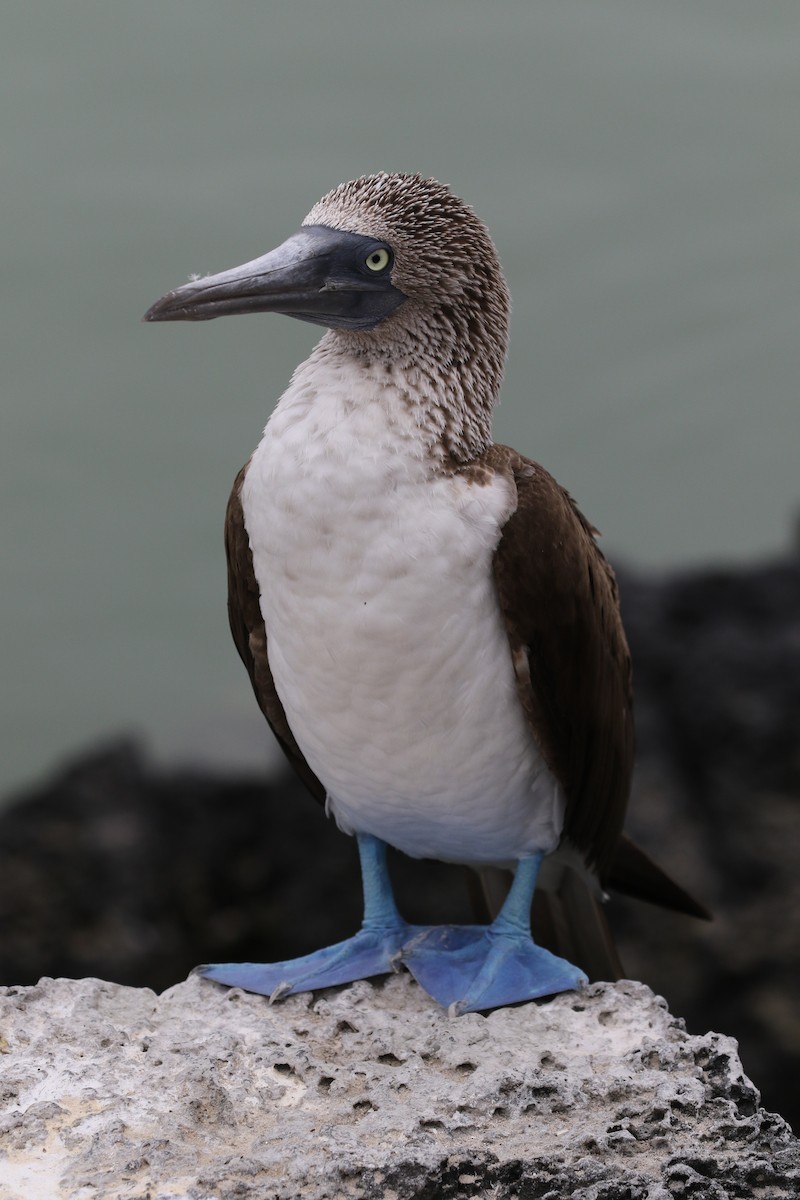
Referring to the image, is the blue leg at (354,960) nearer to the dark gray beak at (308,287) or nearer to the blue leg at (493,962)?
the blue leg at (493,962)

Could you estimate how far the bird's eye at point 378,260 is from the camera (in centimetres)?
270

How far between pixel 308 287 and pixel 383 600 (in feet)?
1.95

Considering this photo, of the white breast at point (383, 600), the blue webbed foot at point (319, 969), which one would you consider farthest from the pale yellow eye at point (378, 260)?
the blue webbed foot at point (319, 969)

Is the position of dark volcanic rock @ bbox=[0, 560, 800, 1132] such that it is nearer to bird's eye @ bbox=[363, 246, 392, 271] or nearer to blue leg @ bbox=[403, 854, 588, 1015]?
blue leg @ bbox=[403, 854, 588, 1015]

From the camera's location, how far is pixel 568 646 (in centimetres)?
291

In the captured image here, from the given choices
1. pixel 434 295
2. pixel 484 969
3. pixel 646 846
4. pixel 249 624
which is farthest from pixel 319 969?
pixel 646 846

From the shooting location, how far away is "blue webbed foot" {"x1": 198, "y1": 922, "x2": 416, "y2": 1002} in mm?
3023

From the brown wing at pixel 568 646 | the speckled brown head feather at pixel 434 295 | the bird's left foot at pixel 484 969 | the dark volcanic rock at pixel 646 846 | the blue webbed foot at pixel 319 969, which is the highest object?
the speckled brown head feather at pixel 434 295

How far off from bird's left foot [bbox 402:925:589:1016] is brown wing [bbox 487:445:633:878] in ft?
0.95

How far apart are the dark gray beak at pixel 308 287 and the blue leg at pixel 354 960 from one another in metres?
1.26

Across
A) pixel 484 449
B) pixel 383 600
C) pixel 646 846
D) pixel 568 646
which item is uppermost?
pixel 484 449

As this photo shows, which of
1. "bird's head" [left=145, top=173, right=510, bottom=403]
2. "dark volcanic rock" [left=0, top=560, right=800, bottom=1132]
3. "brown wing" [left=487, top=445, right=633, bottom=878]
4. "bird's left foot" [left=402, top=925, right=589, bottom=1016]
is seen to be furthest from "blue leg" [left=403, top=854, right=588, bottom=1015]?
"dark volcanic rock" [left=0, top=560, right=800, bottom=1132]

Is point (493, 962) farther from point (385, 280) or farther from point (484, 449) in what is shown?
point (385, 280)

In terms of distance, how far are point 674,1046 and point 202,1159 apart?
88cm
